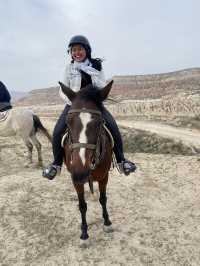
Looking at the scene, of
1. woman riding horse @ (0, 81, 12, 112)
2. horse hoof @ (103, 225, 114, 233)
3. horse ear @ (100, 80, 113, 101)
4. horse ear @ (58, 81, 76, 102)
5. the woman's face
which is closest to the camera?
horse ear @ (100, 80, 113, 101)

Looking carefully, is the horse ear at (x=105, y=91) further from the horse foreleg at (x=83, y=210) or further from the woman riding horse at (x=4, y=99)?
the woman riding horse at (x=4, y=99)

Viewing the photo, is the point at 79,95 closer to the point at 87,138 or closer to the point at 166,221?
the point at 87,138

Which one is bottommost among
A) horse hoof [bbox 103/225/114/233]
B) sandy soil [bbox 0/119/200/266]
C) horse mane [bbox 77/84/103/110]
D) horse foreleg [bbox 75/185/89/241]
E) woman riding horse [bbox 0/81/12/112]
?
sandy soil [bbox 0/119/200/266]

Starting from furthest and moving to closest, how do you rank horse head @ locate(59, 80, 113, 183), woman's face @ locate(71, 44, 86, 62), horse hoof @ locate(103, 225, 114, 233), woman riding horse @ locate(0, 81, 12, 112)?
woman riding horse @ locate(0, 81, 12, 112) → horse hoof @ locate(103, 225, 114, 233) → woman's face @ locate(71, 44, 86, 62) → horse head @ locate(59, 80, 113, 183)

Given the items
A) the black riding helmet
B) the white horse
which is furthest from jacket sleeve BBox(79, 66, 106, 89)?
the white horse

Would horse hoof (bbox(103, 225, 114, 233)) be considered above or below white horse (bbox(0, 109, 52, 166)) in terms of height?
below

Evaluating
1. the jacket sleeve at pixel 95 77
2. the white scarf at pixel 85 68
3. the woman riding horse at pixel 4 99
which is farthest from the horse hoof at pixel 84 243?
the woman riding horse at pixel 4 99

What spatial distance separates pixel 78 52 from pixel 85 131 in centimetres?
178

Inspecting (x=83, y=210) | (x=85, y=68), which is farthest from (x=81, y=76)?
(x=83, y=210)

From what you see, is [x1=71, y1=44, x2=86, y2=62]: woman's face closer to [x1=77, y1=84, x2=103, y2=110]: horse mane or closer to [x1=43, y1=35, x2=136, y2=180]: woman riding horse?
[x1=43, y1=35, x2=136, y2=180]: woman riding horse

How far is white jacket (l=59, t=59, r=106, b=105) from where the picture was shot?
5781 millimetres

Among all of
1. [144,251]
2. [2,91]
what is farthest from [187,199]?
[2,91]

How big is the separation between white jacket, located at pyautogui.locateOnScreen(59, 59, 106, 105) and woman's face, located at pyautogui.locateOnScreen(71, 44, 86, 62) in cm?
8

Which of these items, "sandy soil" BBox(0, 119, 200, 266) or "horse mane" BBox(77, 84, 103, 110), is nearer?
"horse mane" BBox(77, 84, 103, 110)
